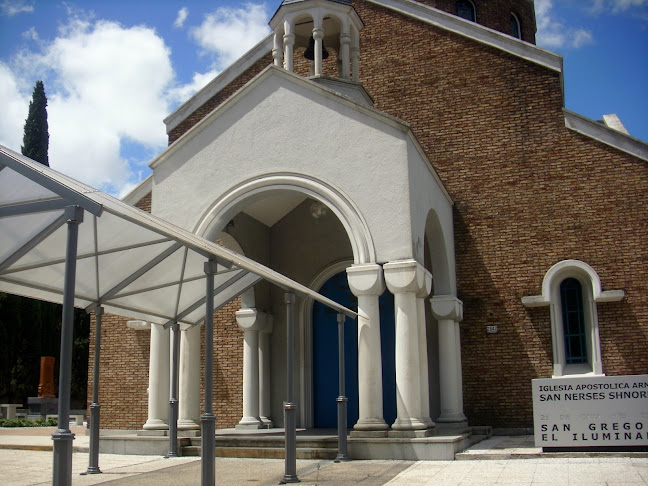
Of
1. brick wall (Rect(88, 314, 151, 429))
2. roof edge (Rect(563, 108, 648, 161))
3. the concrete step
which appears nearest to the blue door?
the concrete step

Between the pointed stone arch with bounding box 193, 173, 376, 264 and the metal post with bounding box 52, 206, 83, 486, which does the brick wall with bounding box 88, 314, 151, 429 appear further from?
the metal post with bounding box 52, 206, 83, 486

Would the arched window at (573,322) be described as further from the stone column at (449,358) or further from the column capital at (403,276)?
the column capital at (403,276)

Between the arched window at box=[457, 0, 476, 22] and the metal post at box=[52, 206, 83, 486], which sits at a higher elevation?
the arched window at box=[457, 0, 476, 22]

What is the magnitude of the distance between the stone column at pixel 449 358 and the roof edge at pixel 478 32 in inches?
233

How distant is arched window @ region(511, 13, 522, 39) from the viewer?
24.5 m

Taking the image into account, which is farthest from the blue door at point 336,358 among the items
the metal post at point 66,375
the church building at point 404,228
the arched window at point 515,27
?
the arched window at point 515,27

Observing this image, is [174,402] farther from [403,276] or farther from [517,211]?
[517,211]

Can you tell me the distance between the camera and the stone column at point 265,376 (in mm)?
15992

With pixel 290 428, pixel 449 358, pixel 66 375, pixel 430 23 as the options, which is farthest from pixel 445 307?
pixel 66 375

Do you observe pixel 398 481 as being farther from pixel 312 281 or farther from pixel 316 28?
pixel 316 28

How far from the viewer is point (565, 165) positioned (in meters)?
15.6

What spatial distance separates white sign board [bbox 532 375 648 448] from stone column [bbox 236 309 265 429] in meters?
6.53

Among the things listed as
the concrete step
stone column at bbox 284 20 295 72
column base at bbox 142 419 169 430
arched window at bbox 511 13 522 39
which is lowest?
the concrete step

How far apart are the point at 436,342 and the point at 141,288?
717cm
